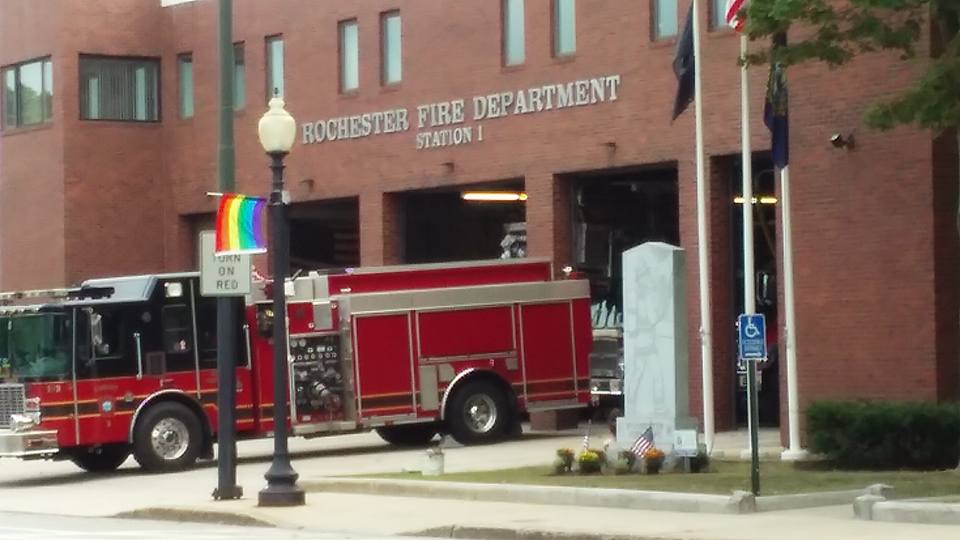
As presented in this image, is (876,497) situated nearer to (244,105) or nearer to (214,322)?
(214,322)

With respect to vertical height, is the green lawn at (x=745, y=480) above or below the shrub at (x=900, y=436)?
below

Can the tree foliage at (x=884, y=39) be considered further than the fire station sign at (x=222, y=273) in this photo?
No

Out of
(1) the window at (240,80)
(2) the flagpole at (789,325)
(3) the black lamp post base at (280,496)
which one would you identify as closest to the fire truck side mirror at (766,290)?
(2) the flagpole at (789,325)

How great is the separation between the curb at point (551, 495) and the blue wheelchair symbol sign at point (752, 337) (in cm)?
135

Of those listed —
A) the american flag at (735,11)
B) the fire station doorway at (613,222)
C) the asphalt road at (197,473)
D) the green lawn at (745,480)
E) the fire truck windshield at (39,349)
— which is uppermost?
the american flag at (735,11)

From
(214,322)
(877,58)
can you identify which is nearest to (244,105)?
(214,322)

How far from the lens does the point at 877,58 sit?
2642 centimetres

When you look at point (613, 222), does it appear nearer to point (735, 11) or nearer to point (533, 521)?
point (735, 11)

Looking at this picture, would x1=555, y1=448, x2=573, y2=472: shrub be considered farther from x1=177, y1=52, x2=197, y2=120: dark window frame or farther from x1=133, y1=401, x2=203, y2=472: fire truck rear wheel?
x1=177, y1=52, x2=197, y2=120: dark window frame

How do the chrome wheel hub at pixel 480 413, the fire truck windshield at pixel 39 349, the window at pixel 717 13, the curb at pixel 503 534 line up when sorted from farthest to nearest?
1. the chrome wheel hub at pixel 480 413
2. the window at pixel 717 13
3. the fire truck windshield at pixel 39 349
4. the curb at pixel 503 534

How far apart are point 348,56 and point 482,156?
4.49 m

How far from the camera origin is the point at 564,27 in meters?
33.1

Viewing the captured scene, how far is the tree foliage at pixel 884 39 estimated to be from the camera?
20328mm

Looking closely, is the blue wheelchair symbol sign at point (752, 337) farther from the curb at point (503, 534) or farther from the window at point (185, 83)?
the window at point (185, 83)
